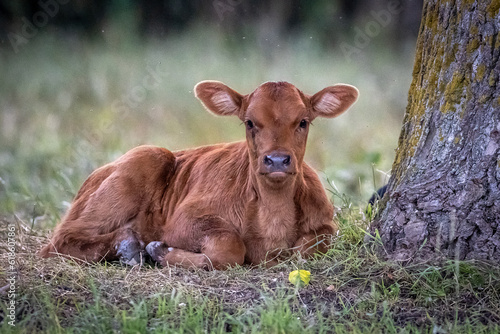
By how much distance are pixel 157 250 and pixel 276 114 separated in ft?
4.62

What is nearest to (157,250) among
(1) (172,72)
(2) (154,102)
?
(2) (154,102)

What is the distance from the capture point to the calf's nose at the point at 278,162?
462 centimetres

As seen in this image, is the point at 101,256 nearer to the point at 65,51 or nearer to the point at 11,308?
the point at 11,308

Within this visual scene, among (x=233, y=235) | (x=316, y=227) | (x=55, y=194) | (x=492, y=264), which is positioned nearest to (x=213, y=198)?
(x=233, y=235)

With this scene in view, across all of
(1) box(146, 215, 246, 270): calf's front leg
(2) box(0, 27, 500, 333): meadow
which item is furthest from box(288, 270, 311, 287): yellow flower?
(1) box(146, 215, 246, 270): calf's front leg

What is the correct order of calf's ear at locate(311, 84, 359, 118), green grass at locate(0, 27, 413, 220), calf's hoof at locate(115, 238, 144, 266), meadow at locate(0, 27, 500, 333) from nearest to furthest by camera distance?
meadow at locate(0, 27, 500, 333) < calf's hoof at locate(115, 238, 144, 266) < calf's ear at locate(311, 84, 359, 118) < green grass at locate(0, 27, 413, 220)

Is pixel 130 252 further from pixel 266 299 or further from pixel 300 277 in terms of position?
pixel 266 299

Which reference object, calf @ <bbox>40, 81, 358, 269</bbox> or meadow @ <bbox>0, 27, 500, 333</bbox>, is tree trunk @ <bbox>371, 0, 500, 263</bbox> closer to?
meadow @ <bbox>0, 27, 500, 333</bbox>

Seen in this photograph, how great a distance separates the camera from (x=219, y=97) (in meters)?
5.31

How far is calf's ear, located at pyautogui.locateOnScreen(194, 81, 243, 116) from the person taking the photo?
5266mm

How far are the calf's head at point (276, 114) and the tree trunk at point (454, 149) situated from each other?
0.83 metres

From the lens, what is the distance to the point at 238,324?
3463mm

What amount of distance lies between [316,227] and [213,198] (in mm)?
862

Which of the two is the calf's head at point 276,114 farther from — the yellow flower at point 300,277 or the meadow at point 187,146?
the yellow flower at point 300,277
